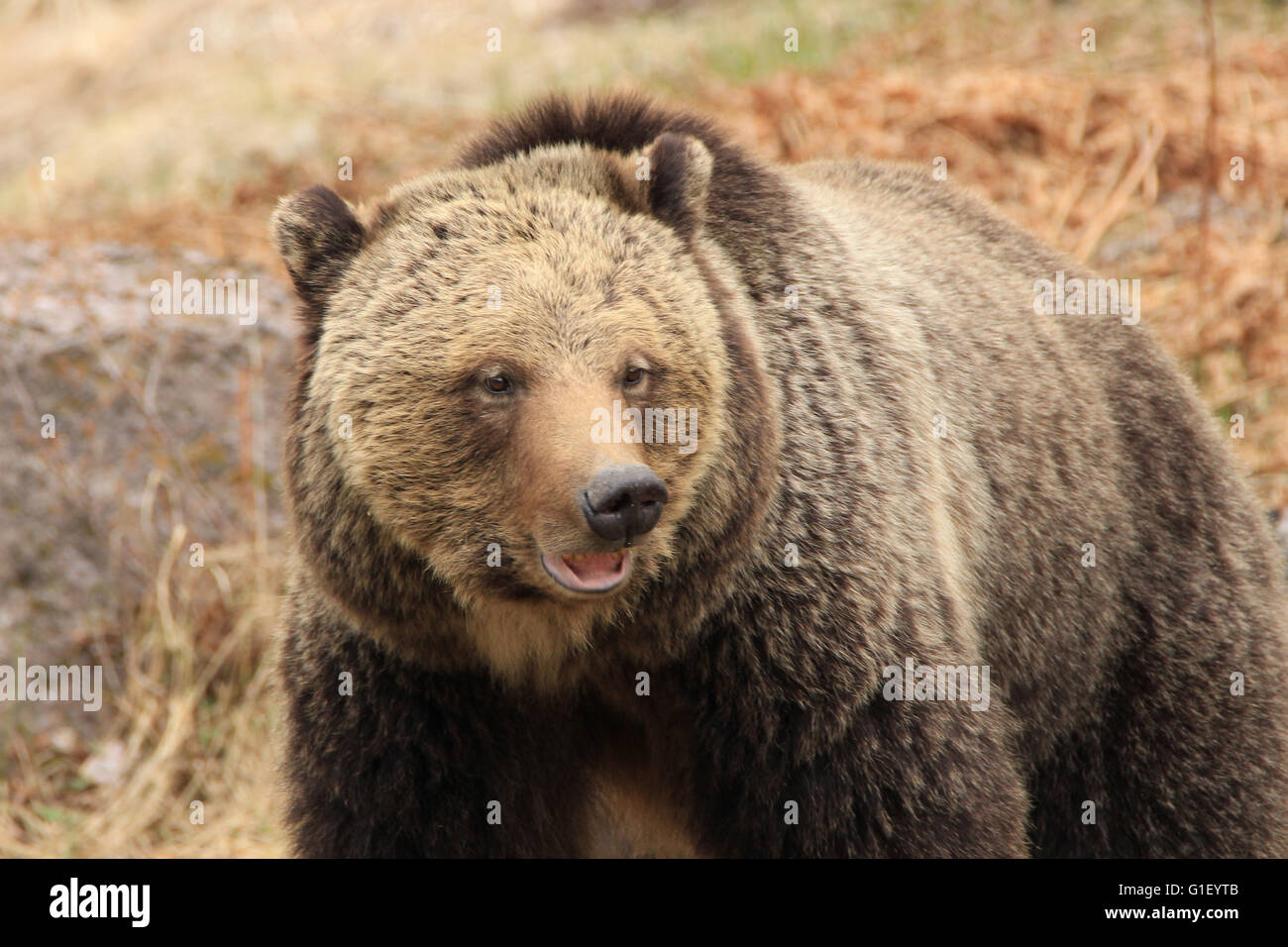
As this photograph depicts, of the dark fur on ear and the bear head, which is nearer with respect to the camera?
the bear head

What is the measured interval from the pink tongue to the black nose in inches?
7.8

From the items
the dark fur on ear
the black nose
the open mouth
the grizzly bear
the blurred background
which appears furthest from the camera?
the blurred background

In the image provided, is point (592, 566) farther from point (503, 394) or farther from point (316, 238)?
point (316, 238)

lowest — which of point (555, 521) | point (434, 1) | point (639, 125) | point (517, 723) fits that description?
point (517, 723)

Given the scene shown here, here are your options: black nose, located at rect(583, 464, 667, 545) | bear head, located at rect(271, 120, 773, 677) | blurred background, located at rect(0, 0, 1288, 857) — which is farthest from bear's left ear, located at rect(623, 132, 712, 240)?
blurred background, located at rect(0, 0, 1288, 857)

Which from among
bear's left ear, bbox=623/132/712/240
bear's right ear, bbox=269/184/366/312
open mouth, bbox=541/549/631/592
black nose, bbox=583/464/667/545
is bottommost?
open mouth, bbox=541/549/631/592

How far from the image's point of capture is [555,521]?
3598 millimetres

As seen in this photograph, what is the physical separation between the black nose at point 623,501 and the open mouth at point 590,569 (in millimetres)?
155

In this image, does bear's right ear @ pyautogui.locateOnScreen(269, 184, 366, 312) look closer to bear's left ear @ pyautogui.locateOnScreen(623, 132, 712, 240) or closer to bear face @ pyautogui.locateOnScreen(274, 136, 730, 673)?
bear face @ pyautogui.locateOnScreen(274, 136, 730, 673)

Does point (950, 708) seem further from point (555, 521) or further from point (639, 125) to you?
point (639, 125)

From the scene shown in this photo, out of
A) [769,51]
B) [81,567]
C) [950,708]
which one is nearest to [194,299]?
[81,567]

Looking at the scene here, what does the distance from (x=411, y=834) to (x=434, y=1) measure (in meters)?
14.2

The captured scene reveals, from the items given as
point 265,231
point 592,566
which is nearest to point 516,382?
point 592,566

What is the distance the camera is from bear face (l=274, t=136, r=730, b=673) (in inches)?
146
